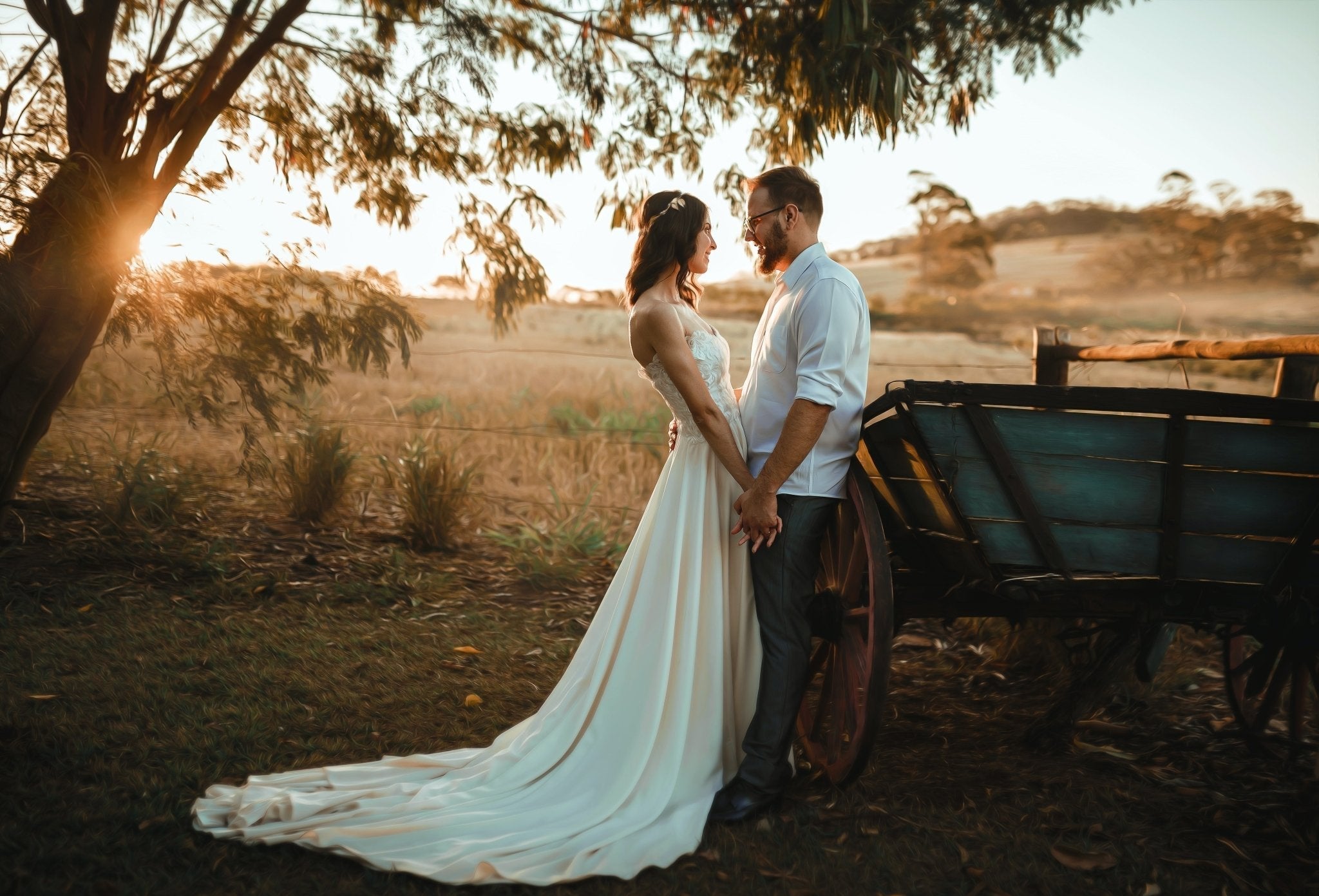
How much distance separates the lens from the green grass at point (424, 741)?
258cm

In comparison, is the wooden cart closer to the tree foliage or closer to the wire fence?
the wire fence

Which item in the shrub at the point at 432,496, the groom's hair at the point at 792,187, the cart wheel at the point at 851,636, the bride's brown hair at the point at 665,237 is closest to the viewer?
the cart wheel at the point at 851,636

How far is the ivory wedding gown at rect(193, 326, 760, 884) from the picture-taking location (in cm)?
264

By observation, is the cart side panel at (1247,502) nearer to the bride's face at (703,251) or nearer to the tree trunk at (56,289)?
the bride's face at (703,251)

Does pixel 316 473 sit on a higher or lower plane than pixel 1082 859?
higher

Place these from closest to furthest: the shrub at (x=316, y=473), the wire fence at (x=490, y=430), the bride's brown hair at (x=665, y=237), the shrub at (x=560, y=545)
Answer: the bride's brown hair at (x=665, y=237), the shrub at (x=560, y=545), the shrub at (x=316, y=473), the wire fence at (x=490, y=430)

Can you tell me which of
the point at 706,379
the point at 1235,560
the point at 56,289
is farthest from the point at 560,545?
the point at 1235,560

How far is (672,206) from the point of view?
10.0 ft

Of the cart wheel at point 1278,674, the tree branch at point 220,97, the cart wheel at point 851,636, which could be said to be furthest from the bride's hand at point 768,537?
the tree branch at point 220,97

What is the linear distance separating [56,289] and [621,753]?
158 inches

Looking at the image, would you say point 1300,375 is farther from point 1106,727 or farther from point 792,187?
point 792,187

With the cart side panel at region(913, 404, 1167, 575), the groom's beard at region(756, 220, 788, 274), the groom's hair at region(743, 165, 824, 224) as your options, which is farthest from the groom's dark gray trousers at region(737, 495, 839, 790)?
the groom's hair at region(743, 165, 824, 224)

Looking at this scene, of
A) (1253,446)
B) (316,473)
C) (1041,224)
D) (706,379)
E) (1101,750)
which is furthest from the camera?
(1041,224)

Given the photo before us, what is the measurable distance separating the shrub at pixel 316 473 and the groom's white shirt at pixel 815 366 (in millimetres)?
4141
